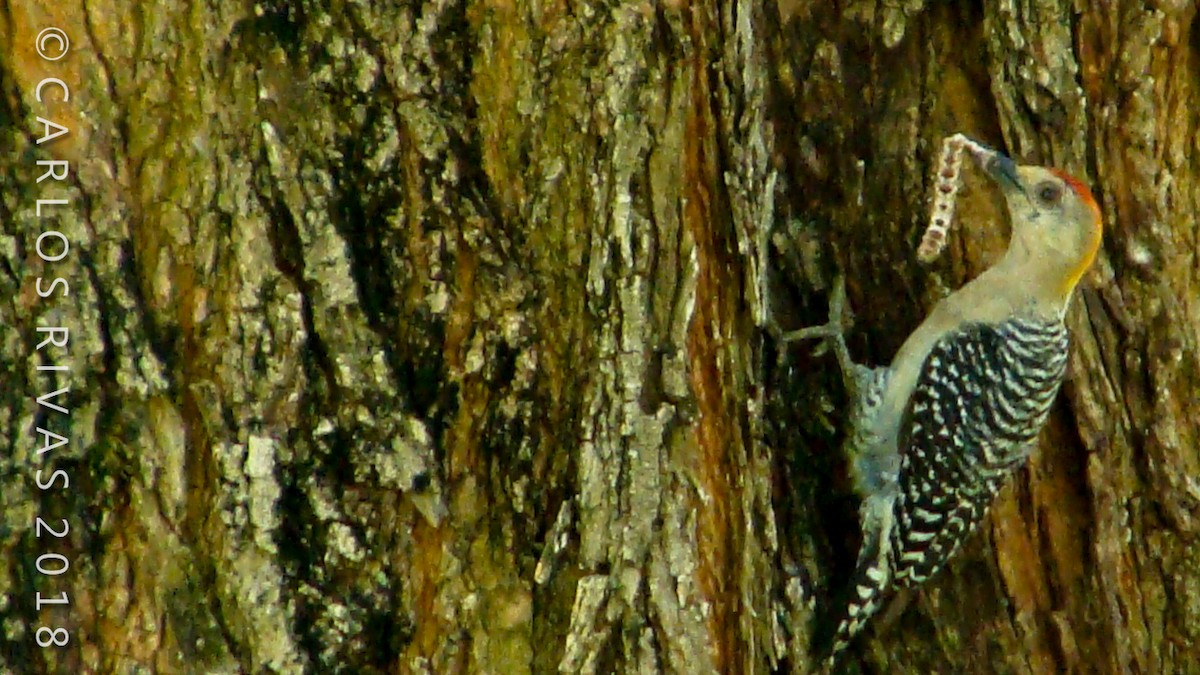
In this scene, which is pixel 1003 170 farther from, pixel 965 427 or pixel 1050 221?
pixel 965 427

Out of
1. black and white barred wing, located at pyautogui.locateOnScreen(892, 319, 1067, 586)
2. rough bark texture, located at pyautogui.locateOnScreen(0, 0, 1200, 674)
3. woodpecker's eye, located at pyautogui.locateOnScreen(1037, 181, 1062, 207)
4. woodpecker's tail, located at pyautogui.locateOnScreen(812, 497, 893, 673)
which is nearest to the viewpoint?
rough bark texture, located at pyautogui.locateOnScreen(0, 0, 1200, 674)

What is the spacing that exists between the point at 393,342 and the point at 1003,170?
1591 millimetres

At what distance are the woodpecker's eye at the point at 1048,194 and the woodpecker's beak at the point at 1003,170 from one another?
0.17 ft

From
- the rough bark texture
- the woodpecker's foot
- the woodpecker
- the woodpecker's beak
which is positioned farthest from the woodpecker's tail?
the woodpecker's beak

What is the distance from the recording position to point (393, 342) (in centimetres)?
245

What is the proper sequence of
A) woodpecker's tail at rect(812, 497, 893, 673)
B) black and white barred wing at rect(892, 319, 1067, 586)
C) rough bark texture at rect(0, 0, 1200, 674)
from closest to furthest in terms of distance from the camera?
rough bark texture at rect(0, 0, 1200, 674)
woodpecker's tail at rect(812, 497, 893, 673)
black and white barred wing at rect(892, 319, 1067, 586)

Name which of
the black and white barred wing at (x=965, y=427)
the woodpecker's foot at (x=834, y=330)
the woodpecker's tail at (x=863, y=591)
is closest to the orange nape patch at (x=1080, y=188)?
the black and white barred wing at (x=965, y=427)

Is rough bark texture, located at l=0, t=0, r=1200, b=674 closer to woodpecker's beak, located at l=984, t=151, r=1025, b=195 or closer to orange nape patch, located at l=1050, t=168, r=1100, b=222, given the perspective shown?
woodpecker's beak, located at l=984, t=151, r=1025, b=195

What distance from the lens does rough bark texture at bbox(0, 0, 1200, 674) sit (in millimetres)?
2301

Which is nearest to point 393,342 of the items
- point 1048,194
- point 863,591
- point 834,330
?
point 834,330

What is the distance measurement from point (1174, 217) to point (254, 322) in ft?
7.40

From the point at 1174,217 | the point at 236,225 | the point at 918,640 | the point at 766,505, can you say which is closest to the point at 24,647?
the point at 236,225

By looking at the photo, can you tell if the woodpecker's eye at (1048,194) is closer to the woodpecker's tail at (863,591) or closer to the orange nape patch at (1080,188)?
the orange nape patch at (1080,188)

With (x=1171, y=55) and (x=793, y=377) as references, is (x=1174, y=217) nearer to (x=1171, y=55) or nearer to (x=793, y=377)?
(x=1171, y=55)
